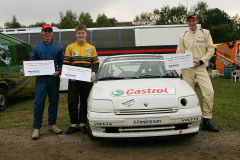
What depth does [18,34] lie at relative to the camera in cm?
1170

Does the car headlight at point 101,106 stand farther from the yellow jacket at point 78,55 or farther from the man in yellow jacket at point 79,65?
the yellow jacket at point 78,55

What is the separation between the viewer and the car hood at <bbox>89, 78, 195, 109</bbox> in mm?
3135

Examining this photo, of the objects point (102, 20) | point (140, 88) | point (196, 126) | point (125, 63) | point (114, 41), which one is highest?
point (102, 20)

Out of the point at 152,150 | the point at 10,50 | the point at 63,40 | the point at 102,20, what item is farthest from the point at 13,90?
the point at 102,20

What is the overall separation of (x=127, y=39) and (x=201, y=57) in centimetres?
756

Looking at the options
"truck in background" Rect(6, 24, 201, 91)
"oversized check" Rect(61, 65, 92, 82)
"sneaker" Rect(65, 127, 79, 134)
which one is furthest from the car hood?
"truck in background" Rect(6, 24, 201, 91)

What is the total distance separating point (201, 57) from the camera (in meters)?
4.34

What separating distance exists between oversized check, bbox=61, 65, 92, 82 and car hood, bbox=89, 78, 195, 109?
0.81ft

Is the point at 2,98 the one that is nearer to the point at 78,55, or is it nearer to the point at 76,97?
the point at 76,97

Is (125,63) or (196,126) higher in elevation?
(125,63)

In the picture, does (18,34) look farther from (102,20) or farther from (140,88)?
(102,20)

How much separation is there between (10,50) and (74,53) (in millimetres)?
3850

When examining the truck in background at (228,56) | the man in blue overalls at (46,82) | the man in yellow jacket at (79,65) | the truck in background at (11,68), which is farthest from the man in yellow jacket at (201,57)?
the truck in background at (228,56)

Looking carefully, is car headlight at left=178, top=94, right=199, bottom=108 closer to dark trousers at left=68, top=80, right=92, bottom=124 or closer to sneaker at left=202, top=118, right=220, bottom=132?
sneaker at left=202, top=118, right=220, bottom=132
